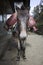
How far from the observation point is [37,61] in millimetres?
1437

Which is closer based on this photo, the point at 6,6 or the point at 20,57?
the point at 6,6

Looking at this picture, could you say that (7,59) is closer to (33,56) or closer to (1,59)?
(1,59)

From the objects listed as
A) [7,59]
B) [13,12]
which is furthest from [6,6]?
[7,59]

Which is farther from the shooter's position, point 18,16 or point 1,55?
point 1,55

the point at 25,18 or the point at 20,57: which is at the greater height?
the point at 25,18

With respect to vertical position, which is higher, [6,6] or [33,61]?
[6,6]

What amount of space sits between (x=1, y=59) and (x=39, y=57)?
284 mm

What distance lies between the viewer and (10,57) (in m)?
1.53

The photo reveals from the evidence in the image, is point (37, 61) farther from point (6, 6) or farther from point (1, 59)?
point (6, 6)

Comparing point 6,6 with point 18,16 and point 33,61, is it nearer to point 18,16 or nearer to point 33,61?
point 18,16

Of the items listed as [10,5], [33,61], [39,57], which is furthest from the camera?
[39,57]

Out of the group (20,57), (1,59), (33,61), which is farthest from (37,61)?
(1,59)

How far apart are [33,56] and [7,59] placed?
0.68 ft

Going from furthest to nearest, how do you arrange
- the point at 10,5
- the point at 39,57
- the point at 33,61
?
the point at 39,57 → the point at 33,61 → the point at 10,5
